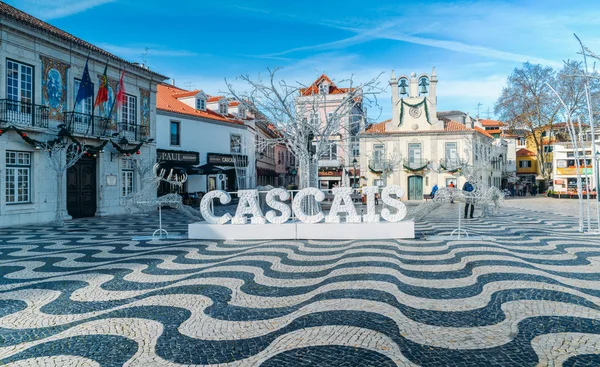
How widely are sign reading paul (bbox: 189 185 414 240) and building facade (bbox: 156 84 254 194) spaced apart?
11.9 metres

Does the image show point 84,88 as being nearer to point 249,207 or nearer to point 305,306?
point 249,207

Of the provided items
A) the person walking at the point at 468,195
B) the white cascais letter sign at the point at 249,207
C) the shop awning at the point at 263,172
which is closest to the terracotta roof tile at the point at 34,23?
the white cascais letter sign at the point at 249,207

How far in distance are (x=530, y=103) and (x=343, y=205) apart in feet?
102

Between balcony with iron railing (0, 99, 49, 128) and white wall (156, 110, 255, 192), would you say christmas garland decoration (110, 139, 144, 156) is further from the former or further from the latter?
white wall (156, 110, 255, 192)

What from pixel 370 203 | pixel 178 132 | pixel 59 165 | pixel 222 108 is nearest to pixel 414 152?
pixel 222 108

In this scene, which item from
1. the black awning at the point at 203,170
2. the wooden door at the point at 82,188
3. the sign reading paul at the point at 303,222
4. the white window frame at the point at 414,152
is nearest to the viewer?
the sign reading paul at the point at 303,222

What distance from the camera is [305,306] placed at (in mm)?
4434

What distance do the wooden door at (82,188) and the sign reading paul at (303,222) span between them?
8.65m

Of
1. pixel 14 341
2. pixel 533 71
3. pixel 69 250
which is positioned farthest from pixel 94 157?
pixel 533 71

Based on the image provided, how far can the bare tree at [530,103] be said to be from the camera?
32.7m

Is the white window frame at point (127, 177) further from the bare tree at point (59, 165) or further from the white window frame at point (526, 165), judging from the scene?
the white window frame at point (526, 165)

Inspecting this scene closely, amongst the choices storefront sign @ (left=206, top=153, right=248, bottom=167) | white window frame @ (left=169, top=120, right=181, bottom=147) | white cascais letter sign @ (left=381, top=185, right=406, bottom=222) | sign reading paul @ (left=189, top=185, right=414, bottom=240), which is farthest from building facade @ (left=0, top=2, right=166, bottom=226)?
white cascais letter sign @ (left=381, top=185, right=406, bottom=222)

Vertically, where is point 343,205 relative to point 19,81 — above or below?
below

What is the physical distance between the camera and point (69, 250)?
828 cm
